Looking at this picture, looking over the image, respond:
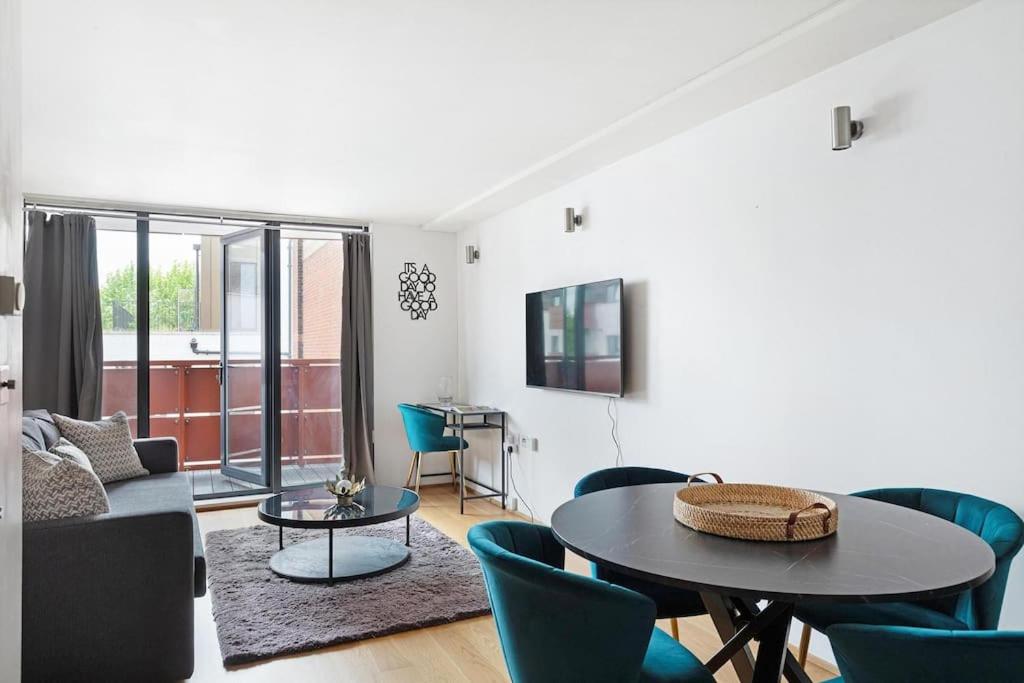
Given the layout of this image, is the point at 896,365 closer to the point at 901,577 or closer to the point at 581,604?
the point at 901,577

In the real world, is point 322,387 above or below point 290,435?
above

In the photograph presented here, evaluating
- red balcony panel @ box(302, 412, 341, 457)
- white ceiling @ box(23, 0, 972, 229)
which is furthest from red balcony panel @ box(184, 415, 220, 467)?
white ceiling @ box(23, 0, 972, 229)

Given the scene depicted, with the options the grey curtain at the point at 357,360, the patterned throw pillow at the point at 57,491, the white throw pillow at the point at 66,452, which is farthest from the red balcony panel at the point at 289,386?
the patterned throw pillow at the point at 57,491

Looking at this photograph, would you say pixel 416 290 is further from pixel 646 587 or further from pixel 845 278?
pixel 646 587

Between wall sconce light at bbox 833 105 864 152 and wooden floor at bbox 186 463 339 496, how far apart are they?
192 inches

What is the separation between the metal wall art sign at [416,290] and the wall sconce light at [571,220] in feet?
7.07

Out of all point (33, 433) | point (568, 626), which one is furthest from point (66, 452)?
point (568, 626)

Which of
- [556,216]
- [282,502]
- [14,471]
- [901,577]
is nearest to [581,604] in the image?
[901,577]

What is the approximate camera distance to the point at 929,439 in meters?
2.40

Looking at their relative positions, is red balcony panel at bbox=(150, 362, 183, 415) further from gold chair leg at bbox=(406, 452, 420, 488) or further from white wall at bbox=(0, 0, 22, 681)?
white wall at bbox=(0, 0, 22, 681)

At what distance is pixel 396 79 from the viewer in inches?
118

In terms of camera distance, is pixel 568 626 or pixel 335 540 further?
pixel 335 540

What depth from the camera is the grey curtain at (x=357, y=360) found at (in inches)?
232

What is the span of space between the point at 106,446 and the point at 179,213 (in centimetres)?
209
